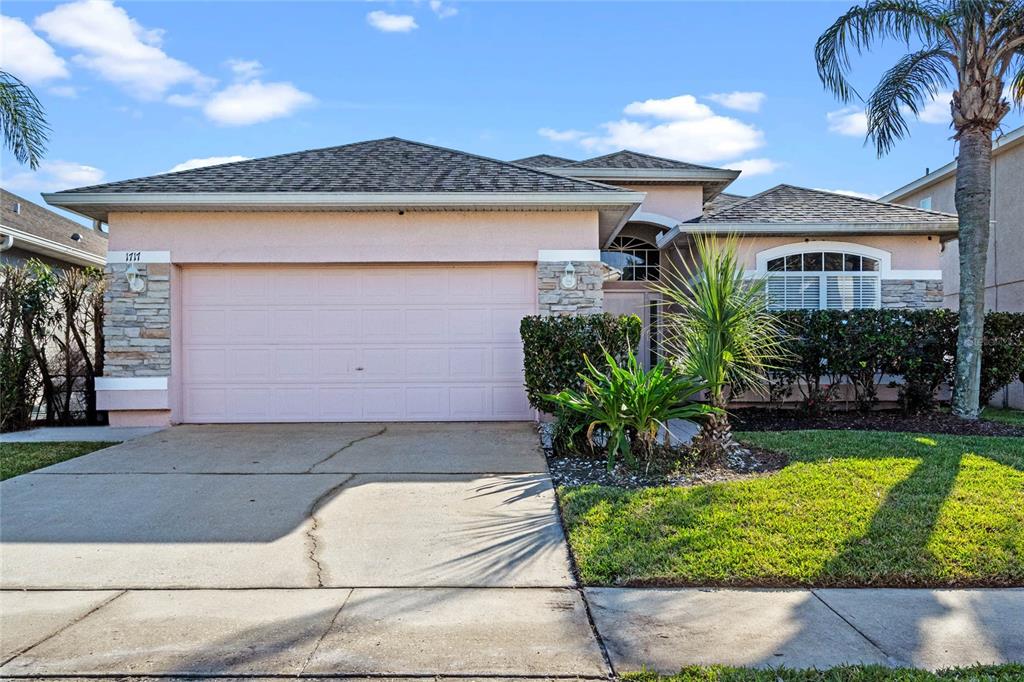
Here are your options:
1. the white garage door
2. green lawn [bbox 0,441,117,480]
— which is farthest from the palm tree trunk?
green lawn [bbox 0,441,117,480]

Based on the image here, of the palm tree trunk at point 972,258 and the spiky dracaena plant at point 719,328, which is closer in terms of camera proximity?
the spiky dracaena plant at point 719,328

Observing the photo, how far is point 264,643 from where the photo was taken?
3.50 metres

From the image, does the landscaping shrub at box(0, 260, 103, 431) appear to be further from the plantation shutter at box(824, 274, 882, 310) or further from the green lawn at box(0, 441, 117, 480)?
the plantation shutter at box(824, 274, 882, 310)

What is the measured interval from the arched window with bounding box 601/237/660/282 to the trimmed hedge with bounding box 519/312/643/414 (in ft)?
20.4

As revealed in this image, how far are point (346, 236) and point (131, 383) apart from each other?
3870mm

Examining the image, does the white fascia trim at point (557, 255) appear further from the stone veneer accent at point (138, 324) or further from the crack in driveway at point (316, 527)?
the stone veneer accent at point (138, 324)

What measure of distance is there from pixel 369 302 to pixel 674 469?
564cm

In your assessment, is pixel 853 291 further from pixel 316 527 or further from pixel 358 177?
pixel 316 527

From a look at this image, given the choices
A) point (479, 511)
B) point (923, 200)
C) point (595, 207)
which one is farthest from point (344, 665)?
point (923, 200)

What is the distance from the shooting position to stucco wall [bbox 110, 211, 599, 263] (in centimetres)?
1006

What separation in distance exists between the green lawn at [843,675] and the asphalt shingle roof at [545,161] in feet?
43.1

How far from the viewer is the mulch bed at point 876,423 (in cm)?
910

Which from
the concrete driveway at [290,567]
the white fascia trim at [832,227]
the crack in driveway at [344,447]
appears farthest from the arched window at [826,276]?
the crack in driveway at [344,447]

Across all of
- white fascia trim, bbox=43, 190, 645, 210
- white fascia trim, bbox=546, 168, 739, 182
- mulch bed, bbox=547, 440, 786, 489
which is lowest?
mulch bed, bbox=547, 440, 786, 489
